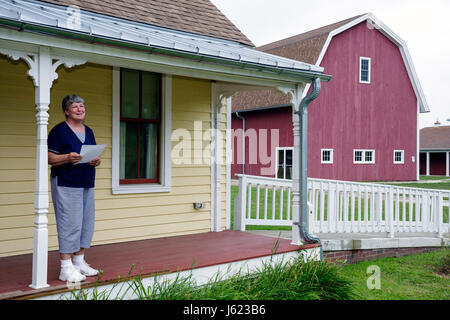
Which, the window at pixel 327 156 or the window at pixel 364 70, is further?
the window at pixel 364 70

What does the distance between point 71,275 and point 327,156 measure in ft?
62.3

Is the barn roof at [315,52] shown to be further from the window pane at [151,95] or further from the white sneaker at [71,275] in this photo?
the white sneaker at [71,275]

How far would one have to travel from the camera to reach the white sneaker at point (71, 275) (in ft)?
14.3

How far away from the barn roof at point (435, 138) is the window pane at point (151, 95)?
105ft

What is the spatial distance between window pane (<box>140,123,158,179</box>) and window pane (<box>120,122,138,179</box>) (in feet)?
0.42

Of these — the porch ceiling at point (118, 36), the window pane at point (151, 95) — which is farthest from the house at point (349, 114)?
the porch ceiling at point (118, 36)

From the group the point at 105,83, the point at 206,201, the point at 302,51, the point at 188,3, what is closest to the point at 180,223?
the point at 206,201

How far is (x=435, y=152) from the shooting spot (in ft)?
120

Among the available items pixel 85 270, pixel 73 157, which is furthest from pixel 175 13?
pixel 85 270

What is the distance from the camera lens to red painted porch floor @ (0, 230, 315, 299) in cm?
445

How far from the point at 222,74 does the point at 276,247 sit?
2404mm

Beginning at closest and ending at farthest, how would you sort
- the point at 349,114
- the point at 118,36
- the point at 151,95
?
the point at 118,36
the point at 151,95
the point at 349,114

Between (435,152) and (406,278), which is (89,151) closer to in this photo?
(406,278)

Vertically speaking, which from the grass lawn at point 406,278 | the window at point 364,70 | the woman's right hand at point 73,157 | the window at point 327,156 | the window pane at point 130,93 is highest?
the window at point 364,70
